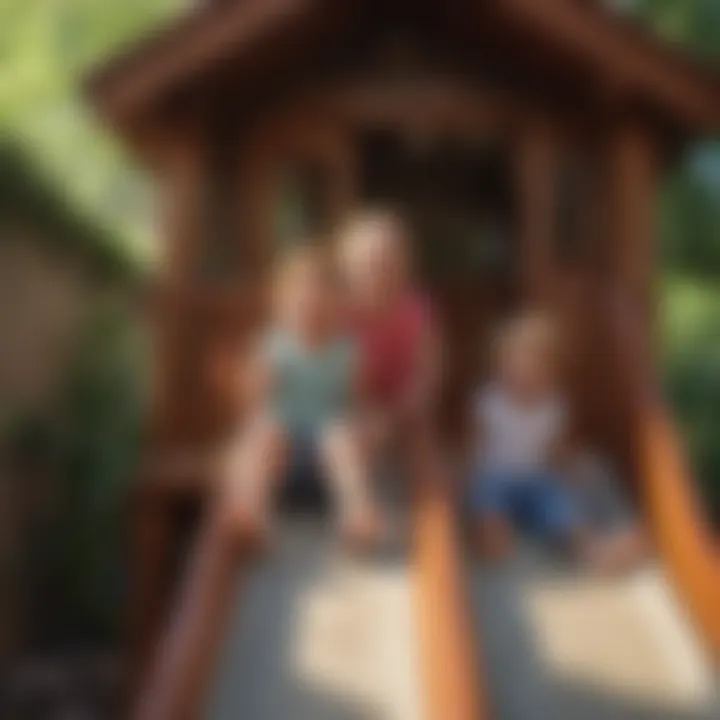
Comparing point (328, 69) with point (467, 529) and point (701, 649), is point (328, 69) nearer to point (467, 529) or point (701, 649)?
point (467, 529)

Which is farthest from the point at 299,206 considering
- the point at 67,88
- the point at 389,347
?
the point at 67,88

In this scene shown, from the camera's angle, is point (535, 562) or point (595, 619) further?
point (535, 562)

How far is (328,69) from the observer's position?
7.29 m

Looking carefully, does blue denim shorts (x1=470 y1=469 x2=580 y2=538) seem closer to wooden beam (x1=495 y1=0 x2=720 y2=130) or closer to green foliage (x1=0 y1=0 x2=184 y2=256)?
wooden beam (x1=495 y1=0 x2=720 y2=130)

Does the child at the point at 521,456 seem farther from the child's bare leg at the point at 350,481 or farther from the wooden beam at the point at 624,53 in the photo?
the wooden beam at the point at 624,53

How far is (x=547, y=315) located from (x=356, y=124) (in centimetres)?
130

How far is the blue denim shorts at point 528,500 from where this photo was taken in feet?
18.0

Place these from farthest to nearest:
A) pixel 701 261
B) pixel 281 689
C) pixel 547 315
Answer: pixel 701 261 < pixel 547 315 < pixel 281 689

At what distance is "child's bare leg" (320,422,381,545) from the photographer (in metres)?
5.11

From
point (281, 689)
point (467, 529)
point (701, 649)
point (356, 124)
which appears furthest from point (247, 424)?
point (356, 124)

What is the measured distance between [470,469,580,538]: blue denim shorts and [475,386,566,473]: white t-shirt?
4cm

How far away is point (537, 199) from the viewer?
728cm

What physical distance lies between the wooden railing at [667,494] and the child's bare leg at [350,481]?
3.34ft

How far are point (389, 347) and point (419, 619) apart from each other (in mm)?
1354
